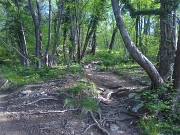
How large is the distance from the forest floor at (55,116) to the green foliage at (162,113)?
14.7 inches

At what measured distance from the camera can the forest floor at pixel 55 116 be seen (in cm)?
440

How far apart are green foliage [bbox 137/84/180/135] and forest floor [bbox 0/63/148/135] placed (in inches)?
14.7

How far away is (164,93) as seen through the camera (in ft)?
17.3

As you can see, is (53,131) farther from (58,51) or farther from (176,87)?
(58,51)

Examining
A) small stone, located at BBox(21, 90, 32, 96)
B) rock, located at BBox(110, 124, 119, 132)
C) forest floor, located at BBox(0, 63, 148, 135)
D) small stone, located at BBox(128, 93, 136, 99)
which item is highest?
small stone, located at BBox(21, 90, 32, 96)

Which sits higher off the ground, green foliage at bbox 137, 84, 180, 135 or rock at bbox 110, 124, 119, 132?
green foliage at bbox 137, 84, 180, 135

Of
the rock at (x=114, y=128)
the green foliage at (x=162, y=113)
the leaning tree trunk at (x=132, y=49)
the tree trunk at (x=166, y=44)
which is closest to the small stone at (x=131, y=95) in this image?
the green foliage at (x=162, y=113)

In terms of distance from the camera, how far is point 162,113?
5.04 m

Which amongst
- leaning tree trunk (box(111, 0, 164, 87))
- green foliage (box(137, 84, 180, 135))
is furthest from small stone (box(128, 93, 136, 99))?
leaning tree trunk (box(111, 0, 164, 87))

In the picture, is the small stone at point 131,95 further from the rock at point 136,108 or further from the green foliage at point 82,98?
the green foliage at point 82,98

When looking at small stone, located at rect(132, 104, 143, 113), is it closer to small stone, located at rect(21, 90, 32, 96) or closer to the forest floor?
the forest floor

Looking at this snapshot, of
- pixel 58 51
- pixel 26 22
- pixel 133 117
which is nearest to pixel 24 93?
pixel 133 117

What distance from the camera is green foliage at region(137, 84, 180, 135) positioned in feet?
14.4

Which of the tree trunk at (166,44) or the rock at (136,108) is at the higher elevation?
the tree trunk at (166,44)
